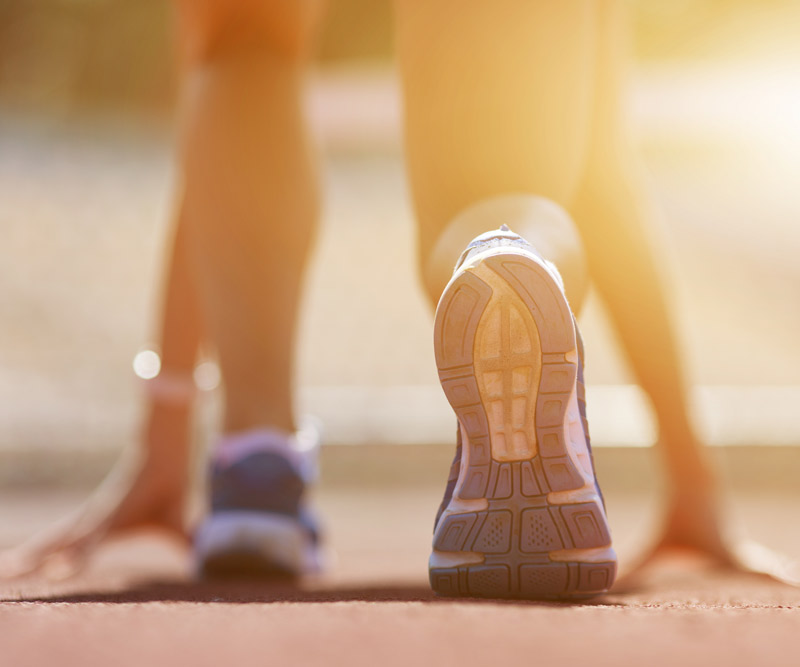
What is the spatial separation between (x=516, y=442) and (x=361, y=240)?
445 centimetres

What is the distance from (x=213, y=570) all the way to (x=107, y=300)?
12.2ft

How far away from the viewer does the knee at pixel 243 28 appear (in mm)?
1137

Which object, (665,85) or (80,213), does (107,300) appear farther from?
(665,85)

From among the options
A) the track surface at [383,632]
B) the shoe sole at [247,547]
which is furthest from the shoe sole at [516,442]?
the shoe sole at [247,547]

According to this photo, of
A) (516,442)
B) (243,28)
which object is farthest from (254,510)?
(243,28)

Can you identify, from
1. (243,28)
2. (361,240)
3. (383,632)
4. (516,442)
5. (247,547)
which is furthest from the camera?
(361,240)

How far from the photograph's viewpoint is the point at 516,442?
652 millimetres

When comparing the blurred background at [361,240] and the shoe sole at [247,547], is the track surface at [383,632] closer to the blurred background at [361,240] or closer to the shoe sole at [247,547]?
the shoe sole at [247,547]

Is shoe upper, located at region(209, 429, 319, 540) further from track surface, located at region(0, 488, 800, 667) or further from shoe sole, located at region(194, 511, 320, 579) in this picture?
track surface, located at region(0, 488, 800, 667)

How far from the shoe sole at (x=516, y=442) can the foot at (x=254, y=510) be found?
0.36 m

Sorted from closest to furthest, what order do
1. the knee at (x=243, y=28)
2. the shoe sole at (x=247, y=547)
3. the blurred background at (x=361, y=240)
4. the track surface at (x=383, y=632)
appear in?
the track surface at (x=383, y=632), the shoe sole at (x=247, y=547), the knee at (x=243, y=28), the blurred background at (x=361, y=240)

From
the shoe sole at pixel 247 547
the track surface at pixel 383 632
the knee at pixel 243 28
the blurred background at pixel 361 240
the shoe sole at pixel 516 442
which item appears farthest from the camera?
the blurred background at pixel 361 240

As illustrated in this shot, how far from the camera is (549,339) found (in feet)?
2.11

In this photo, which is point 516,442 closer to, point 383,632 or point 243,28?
point 383,632
